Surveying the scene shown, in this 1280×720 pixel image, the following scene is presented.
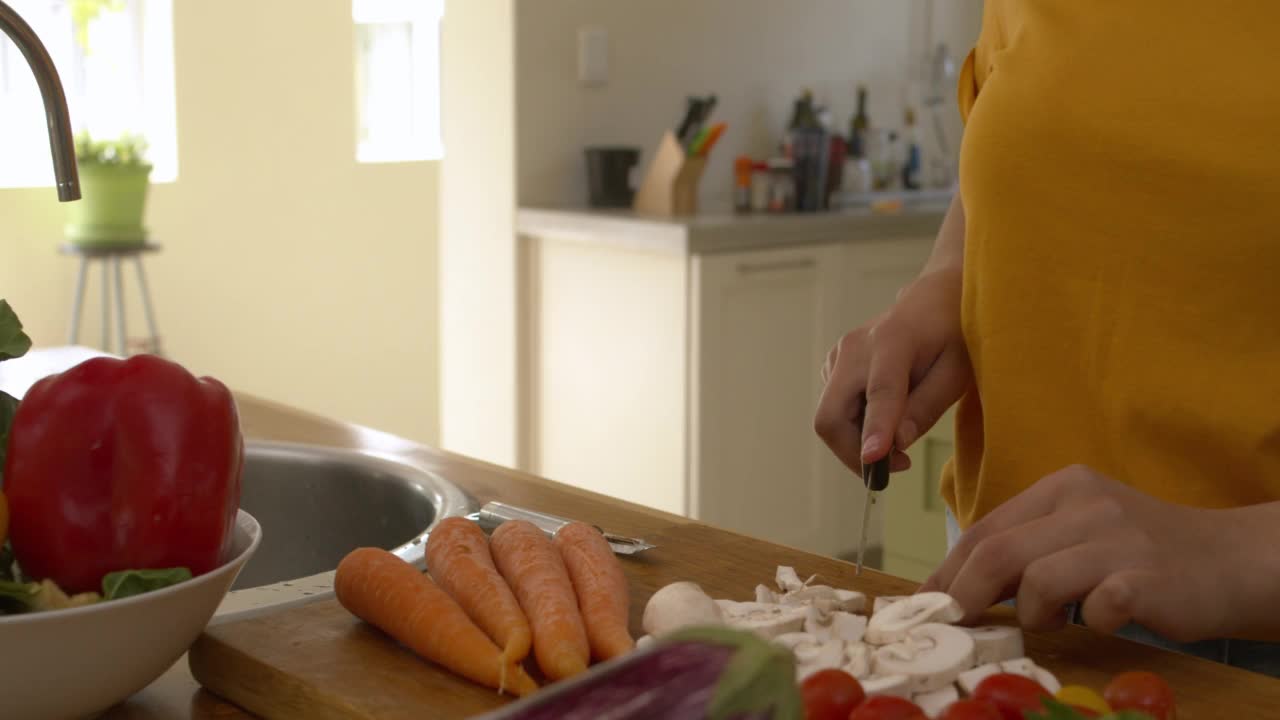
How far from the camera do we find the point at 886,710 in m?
0.66

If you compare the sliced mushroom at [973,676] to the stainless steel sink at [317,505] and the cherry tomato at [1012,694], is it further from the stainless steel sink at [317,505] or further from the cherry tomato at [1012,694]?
the stainless steel sink at [317,505]

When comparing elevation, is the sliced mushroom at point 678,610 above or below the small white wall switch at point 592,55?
below

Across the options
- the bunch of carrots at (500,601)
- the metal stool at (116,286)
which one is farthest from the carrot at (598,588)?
the metal stool at (116,286)

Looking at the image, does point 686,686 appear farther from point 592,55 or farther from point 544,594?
point 592,55

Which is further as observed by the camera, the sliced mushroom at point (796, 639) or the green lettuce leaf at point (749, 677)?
the sliced mushroom at point (796, 639)

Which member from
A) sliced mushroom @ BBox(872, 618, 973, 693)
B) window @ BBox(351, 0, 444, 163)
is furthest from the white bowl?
window @ BBox(351, 0, 444, 163)

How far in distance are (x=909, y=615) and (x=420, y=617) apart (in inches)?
10.8

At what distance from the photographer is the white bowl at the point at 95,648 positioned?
0.67 metres

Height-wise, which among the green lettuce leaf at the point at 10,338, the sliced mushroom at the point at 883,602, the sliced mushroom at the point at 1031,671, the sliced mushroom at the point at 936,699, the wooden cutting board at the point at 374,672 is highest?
the green lettuce leaf at the point at 10,338

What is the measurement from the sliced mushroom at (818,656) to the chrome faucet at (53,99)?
0.46 m

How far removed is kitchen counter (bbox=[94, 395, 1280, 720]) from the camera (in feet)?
2.63

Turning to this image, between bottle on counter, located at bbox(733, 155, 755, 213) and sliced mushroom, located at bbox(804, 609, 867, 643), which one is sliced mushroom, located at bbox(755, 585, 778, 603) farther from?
bottle on counter, located at bbox(733, 155, 755, 213)

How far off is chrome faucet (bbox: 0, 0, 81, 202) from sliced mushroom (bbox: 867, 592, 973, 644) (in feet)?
1.63

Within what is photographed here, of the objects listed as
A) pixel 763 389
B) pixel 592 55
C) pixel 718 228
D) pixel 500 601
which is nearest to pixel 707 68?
pixel 592 55
